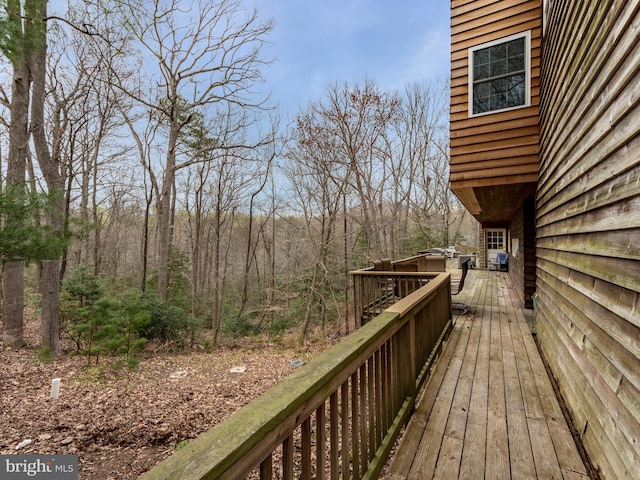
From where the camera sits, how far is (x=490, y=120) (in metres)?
4.93

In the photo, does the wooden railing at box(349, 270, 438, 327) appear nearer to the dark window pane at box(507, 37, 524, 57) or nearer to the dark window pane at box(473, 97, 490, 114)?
the dark window pane at box(473, 97, 490, 114)

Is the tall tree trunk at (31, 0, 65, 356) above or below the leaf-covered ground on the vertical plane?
above

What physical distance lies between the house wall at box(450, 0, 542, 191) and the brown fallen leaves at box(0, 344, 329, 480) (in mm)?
5739

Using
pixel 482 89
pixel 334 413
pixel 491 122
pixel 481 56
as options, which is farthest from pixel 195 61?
pixel 334 413

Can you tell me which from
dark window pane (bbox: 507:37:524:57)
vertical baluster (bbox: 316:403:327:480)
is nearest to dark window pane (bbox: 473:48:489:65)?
dark window pane (bbox: 507:37:524:57)

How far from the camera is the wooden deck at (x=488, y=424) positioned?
6.15 ft

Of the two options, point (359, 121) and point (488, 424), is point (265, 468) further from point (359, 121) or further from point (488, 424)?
point (359, 121)

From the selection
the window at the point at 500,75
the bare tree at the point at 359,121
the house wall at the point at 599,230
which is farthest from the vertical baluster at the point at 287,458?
the bare tree at the point at 359,121

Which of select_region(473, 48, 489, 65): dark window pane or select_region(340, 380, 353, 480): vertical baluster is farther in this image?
select_region(473, 48, 489, 65): dark window pane

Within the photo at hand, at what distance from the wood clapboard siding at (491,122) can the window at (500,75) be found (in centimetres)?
8

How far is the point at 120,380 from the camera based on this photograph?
607 centimetres

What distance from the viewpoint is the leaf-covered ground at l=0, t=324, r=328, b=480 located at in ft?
12.2

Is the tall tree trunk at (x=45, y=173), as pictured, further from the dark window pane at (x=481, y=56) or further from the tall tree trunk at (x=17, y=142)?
the dark window pane at (x=481, y=56)

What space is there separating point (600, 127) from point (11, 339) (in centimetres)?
1103
